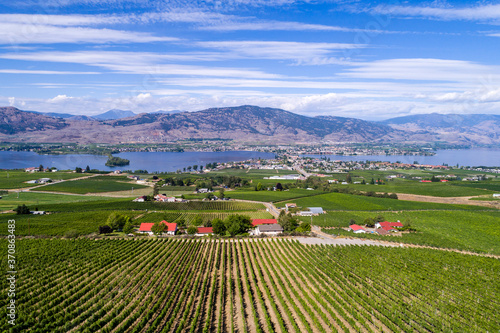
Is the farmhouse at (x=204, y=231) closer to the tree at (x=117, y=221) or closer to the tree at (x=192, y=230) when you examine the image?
the tree at (x=192, y=230)

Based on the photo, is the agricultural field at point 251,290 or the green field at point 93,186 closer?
the agricultural field at point 251,290

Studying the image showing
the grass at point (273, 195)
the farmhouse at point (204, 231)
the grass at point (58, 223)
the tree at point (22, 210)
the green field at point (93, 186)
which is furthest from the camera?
the green field at point (93, 186)

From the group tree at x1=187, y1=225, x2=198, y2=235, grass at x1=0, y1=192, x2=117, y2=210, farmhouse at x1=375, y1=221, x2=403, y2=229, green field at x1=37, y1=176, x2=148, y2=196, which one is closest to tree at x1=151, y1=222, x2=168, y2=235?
tree at x1=187, y1=225, x2=198, y2=235

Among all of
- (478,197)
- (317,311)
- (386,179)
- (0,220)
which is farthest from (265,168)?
(317,311)

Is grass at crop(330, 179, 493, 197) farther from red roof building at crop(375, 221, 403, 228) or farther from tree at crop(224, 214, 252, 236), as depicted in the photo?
tree at crop(224, 214, 252, 236)

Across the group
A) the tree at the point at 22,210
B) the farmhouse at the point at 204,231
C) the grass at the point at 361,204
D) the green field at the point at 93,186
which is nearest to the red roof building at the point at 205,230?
the farmhouse at the point at 204,231

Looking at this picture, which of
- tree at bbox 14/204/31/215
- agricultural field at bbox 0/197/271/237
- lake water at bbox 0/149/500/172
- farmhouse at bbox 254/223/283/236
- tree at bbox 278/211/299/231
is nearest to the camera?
agricultural field at bbox 0/197/271/237

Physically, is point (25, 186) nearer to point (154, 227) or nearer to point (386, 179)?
point (154, 227)
